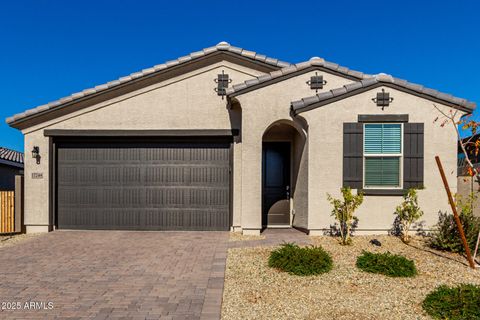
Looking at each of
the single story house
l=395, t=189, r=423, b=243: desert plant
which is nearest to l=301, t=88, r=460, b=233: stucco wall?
l=395, t=189, r=423, b=243: desert plant

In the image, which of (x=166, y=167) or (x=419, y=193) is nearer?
(x=419, y=193)

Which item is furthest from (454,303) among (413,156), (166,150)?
(166,150)

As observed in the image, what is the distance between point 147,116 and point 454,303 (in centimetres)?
822

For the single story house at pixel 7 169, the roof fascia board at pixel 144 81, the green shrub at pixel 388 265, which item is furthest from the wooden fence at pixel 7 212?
the green shrub at pixel 388 265

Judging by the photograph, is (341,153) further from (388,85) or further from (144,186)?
(144,186)

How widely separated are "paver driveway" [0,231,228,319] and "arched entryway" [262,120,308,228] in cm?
198

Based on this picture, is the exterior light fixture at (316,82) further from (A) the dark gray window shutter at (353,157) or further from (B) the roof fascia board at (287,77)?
(A) the dark gray window shutter at (353,157)

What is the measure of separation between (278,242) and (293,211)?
2036mm

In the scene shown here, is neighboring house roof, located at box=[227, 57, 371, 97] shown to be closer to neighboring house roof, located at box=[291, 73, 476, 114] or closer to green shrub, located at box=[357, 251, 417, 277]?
neighboring house roof, located at box=[291, 73, 476, 114]

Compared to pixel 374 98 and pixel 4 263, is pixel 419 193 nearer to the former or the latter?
pixel 374 98

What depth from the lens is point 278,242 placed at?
23.6 ft

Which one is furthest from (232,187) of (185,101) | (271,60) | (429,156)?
(429,156)

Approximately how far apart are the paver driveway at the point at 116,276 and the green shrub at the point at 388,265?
2.54m

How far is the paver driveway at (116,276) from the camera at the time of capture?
152 inches
